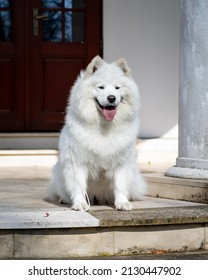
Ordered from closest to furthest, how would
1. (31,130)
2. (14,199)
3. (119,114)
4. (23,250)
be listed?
(23,250) → (119,114) → (14,199) → (31,130)

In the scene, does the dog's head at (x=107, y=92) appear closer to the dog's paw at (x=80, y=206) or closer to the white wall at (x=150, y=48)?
the dog's paw at (x=80, y=206)

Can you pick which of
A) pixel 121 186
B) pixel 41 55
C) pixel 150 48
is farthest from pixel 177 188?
pixel 41 55

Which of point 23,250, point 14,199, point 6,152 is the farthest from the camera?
point 6,152

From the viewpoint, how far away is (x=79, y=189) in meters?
5.32

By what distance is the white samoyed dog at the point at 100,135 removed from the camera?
5.18m

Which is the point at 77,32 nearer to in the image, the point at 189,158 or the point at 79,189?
the point at 189,158

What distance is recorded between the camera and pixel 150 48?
30.6 ft

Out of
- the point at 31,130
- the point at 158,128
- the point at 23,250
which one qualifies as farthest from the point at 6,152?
the point at 23,250

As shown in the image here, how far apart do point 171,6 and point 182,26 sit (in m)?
3.34

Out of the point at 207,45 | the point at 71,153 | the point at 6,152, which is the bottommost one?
the point at 6,152

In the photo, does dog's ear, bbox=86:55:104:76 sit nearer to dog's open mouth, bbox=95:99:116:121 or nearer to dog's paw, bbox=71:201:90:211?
dog's open mouth, bbox=95:99:116:121

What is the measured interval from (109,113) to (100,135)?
21 cm

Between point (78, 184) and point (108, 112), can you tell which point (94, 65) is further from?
point (78, 184)

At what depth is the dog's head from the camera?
513 cm
